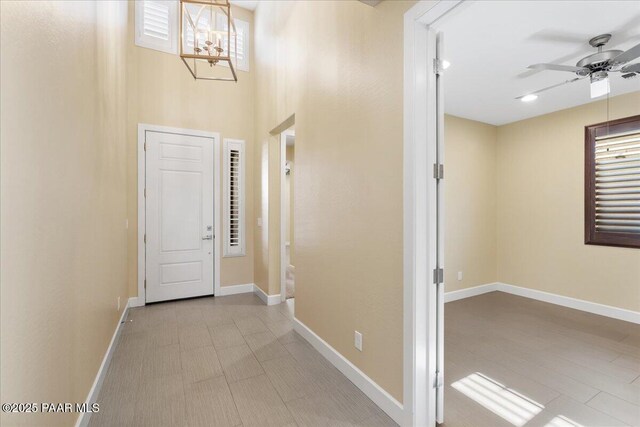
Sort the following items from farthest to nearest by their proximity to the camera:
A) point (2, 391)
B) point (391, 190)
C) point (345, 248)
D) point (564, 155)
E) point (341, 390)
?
1. point (564, 155)
2. point (345, 248)
3. point (341, 390)
4. point (391, 190)
5. point (2, 391)

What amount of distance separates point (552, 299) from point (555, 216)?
1283 mm

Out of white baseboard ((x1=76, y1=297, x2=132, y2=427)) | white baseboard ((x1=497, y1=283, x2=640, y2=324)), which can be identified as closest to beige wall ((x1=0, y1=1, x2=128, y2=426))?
white baseboard ((x1=76, y1=297, x2=132, y2=427))

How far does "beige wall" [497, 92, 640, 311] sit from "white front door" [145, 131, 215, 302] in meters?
5.02

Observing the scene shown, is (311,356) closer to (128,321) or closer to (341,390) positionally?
(341,390)

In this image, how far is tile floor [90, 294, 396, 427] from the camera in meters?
1.91

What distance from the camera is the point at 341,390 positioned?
7.18ft

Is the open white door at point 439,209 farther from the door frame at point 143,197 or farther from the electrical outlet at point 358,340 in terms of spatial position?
the door frame at point 143,197

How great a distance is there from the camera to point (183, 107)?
4.38 meters

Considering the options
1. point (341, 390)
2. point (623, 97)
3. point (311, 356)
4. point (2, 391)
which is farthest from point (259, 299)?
point (623, 97)

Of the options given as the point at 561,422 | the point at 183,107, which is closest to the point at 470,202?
the point at 561,422

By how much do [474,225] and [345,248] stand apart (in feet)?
11.3

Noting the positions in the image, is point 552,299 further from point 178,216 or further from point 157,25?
point 157,25

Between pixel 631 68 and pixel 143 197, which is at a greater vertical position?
pixel 631 68

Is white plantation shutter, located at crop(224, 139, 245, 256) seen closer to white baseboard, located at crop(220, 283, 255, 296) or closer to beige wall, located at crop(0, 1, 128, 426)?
white baseboard, located at crop(220, 283, 255, 296)
